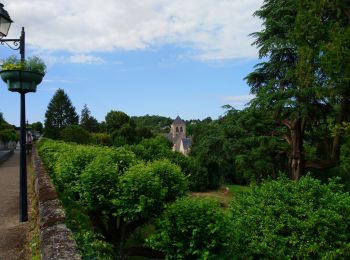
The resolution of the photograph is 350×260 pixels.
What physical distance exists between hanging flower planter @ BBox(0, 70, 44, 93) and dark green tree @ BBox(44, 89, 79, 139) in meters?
71.7

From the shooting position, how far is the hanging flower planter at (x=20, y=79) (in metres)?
6.59

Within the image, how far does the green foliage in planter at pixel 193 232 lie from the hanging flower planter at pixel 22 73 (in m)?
3.37

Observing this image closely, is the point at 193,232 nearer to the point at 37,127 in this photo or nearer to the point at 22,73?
the point at 22,73

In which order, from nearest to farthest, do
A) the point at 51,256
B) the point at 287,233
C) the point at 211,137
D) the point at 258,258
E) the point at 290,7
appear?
the point at 51,256 → the point at 258,258 → the point at 287,233 → the point at 290,7 → the point at 211,137

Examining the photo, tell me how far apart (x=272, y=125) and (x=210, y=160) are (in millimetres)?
3425

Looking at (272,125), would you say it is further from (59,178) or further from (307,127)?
(59,178)

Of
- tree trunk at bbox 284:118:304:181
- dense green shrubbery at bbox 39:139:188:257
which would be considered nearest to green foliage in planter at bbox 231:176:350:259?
dense green shrubbery at bbox 39:139:188:257

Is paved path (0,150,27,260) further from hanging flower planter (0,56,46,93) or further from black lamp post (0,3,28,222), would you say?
hanging flower planter (0,56,46,93)

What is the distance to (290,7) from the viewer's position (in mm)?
17781

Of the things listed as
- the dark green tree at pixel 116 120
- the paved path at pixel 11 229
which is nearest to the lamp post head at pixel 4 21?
the paved path at pixel 11 229

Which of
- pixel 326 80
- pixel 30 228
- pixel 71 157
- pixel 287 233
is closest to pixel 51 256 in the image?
Answer: pixel 30 228

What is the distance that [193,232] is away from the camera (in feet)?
16.3

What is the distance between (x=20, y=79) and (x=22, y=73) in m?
0.11

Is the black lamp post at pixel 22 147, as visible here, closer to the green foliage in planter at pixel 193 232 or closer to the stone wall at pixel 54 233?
the stone wall at pixel 54 233
